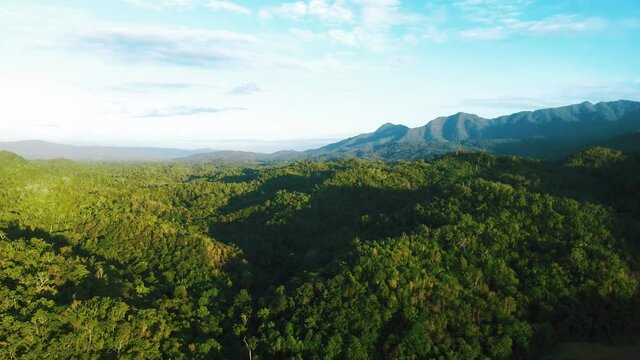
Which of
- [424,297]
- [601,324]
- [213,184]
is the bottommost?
[601,324]

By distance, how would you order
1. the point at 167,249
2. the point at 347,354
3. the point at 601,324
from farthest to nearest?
the point at 167,249 → the point at 601,324 → the point at 347,354

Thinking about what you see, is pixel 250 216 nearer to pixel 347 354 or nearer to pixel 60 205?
pixel 60 205

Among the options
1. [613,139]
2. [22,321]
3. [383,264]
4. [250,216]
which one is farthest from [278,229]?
[613,139]

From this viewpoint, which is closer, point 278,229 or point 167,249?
point 167,249

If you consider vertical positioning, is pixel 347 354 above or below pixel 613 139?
below

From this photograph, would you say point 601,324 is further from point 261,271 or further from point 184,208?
point 184,208

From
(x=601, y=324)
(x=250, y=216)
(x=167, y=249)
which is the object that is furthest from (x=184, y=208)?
(x=601, y=324)

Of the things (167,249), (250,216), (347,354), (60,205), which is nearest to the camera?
(347,354)
